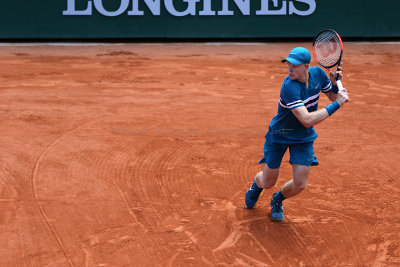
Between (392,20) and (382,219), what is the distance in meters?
11.5

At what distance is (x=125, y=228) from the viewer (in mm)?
5520

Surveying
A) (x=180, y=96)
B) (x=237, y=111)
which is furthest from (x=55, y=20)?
(x=237, y=111)

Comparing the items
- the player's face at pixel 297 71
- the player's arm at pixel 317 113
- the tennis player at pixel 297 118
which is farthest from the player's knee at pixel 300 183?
the player's face at pixel 297 71

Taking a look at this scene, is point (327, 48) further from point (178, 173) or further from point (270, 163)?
point (178, 173)

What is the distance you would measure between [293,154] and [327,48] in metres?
1.10

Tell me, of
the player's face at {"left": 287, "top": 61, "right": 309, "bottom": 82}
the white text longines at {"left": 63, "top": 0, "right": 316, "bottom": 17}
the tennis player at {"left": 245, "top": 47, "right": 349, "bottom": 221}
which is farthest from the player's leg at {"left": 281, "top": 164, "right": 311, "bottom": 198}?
the white text longines at {"left": 63, "top": 0, "right": 316, "bottom": 17}

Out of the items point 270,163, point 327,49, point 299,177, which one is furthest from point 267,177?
point 327,49

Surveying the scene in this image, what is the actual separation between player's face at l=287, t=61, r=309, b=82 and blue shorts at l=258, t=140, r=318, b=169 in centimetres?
62

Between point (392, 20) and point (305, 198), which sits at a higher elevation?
point (392, 20)

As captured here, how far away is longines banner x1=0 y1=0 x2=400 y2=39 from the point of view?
15.6 metres

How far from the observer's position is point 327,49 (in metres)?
5.59

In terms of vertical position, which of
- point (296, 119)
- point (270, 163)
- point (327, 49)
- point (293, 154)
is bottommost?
point (270, 163)

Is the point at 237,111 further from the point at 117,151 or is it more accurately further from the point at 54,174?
the point at 54,174

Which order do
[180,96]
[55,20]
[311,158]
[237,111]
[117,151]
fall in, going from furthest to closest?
[55,20], [180,96], [237,111], [117,151], [311,158]
